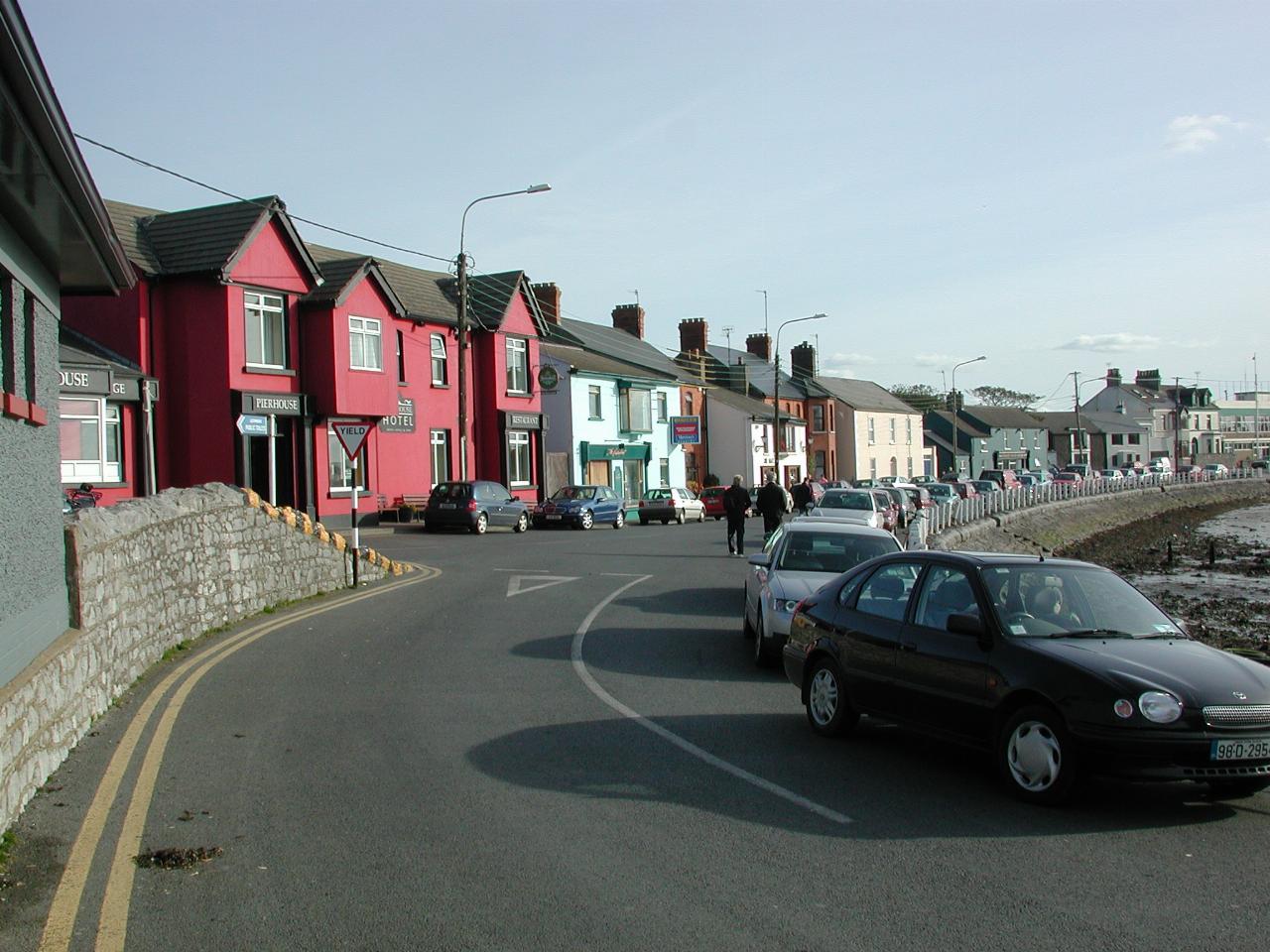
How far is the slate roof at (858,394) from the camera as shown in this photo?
8506 cm

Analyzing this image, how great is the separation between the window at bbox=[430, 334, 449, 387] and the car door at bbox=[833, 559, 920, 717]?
110 ft

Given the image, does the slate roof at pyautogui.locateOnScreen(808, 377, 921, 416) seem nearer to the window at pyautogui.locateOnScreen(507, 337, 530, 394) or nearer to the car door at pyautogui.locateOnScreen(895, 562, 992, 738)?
the window at pyautogui.locateOnScreen(507, 337, 530, 394)

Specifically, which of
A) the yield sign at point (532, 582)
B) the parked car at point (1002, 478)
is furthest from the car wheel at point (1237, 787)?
the parked car at point (1002, 478)

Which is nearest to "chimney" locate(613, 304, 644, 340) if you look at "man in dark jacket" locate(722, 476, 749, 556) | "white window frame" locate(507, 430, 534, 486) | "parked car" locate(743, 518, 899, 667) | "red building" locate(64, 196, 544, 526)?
"white window frame" locate(507, 430, 534, 486)

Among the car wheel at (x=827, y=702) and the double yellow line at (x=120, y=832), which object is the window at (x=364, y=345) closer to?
the double yellow line at (x=120, y=832)

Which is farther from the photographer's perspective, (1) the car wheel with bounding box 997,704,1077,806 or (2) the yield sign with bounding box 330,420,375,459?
(2) the yield sign with bounding box 330,420,375,459

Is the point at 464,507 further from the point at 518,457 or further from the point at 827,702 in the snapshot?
the point at 827,702

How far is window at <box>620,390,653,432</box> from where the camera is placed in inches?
2248

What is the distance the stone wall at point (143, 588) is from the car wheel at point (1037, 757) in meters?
5.89

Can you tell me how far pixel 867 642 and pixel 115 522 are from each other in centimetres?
726

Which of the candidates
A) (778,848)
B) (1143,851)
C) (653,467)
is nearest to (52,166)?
(778,848)

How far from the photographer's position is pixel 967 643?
8.03 metres

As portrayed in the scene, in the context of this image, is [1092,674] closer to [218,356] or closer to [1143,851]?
[1143,851]

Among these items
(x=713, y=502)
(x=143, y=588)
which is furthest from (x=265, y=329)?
(x=713, y=502)
